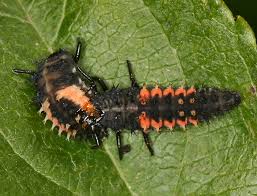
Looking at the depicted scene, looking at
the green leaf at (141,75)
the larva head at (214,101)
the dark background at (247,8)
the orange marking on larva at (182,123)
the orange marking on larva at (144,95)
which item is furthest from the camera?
the dark background at (247,8)

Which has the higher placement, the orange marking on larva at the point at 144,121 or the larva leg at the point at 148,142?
the orange marking on larva at the point at 144,121

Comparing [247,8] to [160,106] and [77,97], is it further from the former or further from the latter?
[77,97]

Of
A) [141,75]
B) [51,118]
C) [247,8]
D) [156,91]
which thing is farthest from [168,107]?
[247,8]

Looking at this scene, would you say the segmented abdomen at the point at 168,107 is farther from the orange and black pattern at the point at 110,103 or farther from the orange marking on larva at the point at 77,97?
the orange marking on larva at the point at 77,97

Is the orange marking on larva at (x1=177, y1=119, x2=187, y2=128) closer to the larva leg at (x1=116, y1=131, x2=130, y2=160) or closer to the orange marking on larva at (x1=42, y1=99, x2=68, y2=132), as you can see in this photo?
the larva leg at (x1=116, y1=131, x2=130, y2=160)

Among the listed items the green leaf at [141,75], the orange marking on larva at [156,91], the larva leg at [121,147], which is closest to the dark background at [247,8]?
the green leaf at [141,75]

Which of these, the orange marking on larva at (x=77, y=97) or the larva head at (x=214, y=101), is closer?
the larva head at (x=214, y=101)

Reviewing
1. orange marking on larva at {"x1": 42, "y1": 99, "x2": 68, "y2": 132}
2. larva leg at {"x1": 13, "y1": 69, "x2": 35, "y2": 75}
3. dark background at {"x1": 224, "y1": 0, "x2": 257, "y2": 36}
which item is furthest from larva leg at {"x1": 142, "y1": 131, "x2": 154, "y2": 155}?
dark background at {"x1": 224, "y1": 0, "x2": 257, "y2": 36}
